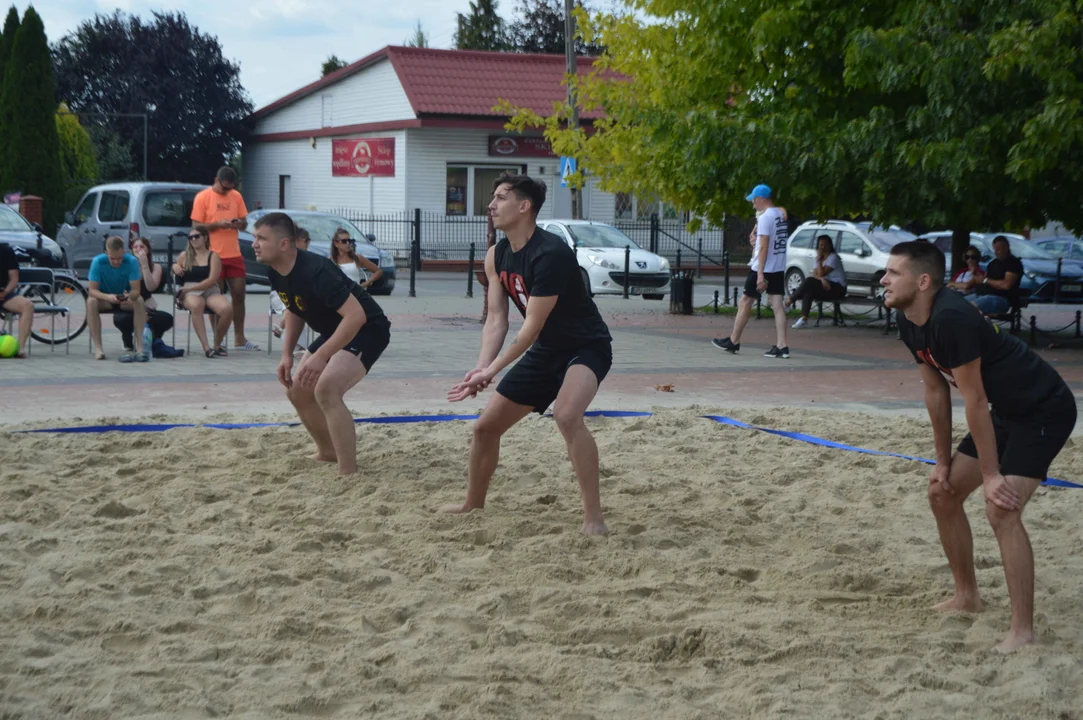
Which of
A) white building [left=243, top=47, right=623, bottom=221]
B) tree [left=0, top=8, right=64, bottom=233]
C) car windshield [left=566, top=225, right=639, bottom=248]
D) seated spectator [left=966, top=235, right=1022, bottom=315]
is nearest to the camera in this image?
seated spectator [left=966, top=235, right=1022, bottom=315]

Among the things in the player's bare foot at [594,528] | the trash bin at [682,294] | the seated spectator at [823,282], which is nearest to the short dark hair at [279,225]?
the player's bare foot at [594,528]

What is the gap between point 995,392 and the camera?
4.80 meters

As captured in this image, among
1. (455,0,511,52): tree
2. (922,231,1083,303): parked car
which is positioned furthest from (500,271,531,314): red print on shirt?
(455,0,511,52): tree

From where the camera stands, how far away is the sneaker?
14.9 meters

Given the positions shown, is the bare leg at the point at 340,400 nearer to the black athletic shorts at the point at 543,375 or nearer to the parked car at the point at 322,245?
the black athletic shorts at the point at 543,375

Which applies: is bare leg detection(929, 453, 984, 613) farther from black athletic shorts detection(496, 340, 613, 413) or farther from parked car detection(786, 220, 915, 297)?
parked car detection(786, 220, 915, 297)

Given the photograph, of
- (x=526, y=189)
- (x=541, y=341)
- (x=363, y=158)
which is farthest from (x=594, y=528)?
(x=363, y=158)

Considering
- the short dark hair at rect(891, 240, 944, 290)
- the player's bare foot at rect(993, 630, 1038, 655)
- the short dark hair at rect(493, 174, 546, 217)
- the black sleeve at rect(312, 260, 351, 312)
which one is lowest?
the player's bare foot at rect(993, 630, 1038, 655)

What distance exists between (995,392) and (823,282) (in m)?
14.9

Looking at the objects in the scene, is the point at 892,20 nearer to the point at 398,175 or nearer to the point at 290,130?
the point at 398,175

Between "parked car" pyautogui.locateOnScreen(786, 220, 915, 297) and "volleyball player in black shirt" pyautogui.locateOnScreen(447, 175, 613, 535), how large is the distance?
17.7 metres

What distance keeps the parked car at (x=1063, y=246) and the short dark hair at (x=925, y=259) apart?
25058mm

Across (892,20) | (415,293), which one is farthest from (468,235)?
(892,20)

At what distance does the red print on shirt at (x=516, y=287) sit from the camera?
6355 mm
